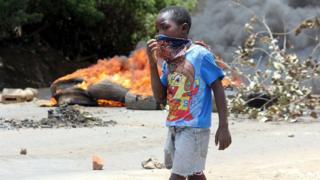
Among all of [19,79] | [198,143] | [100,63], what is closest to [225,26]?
[100,63]

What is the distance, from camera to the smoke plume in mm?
16297

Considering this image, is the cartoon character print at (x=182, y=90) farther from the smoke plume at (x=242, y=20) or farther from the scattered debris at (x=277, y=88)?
the smoke plume at (x=242, y=20)

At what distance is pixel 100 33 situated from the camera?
27.1 m

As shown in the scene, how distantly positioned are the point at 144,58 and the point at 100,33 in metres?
10.2

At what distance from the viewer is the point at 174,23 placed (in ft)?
16.2

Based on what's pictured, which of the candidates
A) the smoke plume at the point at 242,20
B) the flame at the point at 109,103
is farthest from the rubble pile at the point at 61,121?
the smoke plume at the point at 242,20

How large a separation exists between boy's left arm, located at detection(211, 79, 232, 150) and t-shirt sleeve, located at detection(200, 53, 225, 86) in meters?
0.03

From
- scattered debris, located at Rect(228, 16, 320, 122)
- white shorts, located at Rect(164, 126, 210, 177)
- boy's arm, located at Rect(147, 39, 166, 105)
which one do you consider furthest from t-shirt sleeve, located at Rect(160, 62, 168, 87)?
scattered debris, located at Rect(228, 16, 320, 122)

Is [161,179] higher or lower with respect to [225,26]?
lower

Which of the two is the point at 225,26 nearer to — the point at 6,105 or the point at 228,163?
the point at 6,105

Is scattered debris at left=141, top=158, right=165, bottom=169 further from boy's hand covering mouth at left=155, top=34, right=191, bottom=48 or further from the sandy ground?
boy's hand covering mouth at left=155, top=34, right=191, bottom=48

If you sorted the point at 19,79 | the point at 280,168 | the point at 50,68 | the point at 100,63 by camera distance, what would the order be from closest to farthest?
1. the point at 280,168
2. the point at 100,63
3. the point at 19,79
4. the point at 50,68

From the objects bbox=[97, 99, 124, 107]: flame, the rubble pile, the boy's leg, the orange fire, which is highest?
the orange fire

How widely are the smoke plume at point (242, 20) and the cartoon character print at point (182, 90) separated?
11.4 metres
